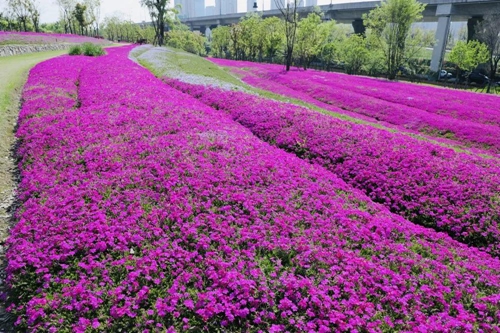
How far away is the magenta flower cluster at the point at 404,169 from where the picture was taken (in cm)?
933

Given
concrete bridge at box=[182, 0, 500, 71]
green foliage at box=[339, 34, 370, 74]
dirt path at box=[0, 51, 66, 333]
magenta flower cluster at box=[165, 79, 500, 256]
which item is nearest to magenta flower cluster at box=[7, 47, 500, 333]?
dirt path at box=[0, 51, 66, 333]

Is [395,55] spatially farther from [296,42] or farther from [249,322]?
[249,322]

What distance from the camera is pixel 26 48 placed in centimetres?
4900

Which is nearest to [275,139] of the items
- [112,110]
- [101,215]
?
[112,110]

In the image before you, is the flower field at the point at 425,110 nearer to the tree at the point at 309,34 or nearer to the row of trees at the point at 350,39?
the row of trees at the point at 350,39

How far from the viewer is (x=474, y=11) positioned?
67.1 metres

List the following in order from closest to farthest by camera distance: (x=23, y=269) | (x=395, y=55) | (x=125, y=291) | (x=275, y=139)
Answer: (x=125, y=291) < (x=23, y=269) < (x=275, y=139) < (x=395, y=55)

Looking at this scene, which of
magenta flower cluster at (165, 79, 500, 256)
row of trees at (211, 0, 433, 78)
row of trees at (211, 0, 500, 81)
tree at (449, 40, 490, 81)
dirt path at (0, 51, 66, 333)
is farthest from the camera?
row of trees at (211, 0, 433, 78)

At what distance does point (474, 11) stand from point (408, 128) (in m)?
61.8

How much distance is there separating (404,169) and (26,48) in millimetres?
56240

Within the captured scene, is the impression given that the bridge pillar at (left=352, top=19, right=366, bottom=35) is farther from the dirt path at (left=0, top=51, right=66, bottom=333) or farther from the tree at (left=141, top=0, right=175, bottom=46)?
the dirt path at (left=0, top=51, right=66, bottom=333)

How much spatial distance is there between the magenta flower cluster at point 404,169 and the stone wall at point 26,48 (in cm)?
4122

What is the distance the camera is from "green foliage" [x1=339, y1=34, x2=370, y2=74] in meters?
71.7

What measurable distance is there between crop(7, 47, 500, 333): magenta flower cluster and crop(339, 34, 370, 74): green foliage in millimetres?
68626
